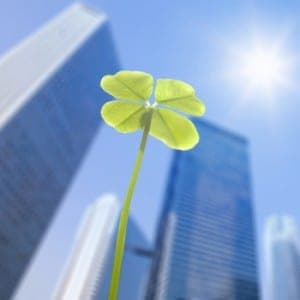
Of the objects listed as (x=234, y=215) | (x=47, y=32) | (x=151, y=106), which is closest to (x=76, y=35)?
(x=47, y=32)

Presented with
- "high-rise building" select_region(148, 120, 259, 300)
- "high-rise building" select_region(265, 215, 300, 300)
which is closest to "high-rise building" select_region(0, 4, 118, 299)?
"high-rise building" select_region(148, 120, 259, 300)

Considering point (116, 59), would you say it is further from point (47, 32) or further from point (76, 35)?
point (47, 32)

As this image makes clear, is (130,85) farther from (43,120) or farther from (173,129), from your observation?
(43,120)

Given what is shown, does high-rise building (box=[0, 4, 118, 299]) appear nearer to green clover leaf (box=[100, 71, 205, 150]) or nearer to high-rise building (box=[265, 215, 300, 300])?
green clover leaf (box=[100, 71, 205, 150])

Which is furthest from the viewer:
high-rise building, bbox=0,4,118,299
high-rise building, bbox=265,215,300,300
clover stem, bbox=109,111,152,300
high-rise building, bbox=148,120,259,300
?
high-rise building, bbox=265,215,300,300

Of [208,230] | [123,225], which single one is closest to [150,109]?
[123,225]

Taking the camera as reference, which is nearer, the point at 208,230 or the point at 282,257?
the point at 208,230
